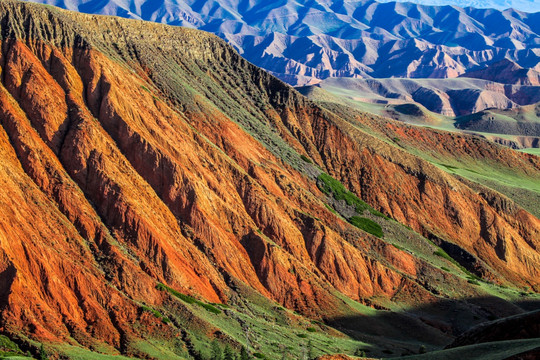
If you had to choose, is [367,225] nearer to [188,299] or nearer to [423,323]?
[423,323]

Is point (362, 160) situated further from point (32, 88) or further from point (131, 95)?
point (32, 88)

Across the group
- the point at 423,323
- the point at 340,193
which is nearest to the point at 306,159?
the point at 340,193

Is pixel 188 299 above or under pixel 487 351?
above

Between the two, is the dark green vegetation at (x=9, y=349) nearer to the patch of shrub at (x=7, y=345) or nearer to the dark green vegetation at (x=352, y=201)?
the patch of shrub at (x=7, y=345)

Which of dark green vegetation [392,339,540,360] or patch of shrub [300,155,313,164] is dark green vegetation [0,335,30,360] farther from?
patch of shrub [300,155,313,164]

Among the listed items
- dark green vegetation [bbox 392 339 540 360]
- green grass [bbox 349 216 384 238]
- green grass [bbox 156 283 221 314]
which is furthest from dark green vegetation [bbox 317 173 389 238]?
dark green vegetation [bbox 392 339 540 360]
